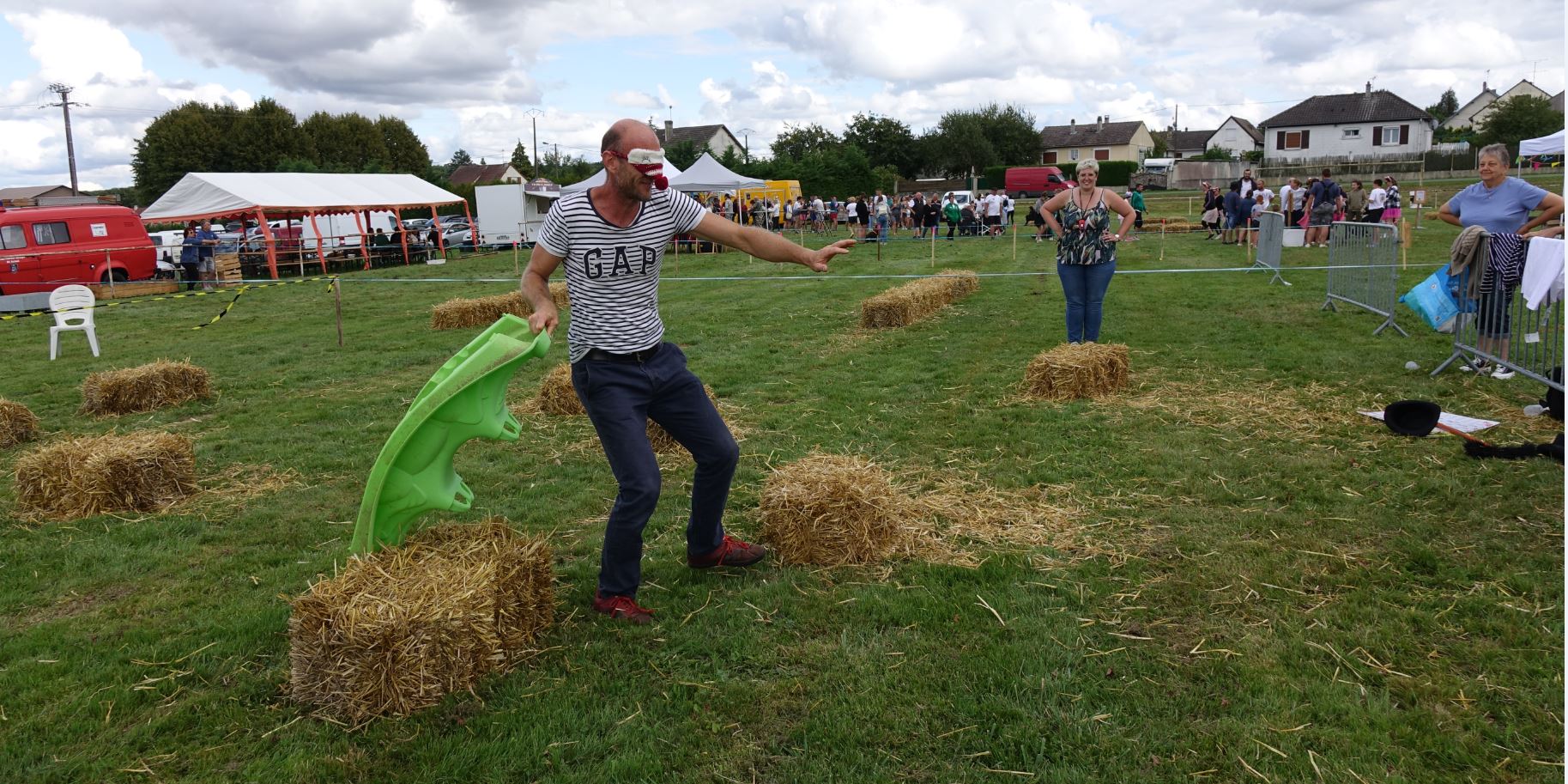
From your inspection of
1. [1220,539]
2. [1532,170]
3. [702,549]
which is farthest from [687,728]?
[1532,170]

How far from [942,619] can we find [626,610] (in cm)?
144

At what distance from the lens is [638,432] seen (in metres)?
4.21

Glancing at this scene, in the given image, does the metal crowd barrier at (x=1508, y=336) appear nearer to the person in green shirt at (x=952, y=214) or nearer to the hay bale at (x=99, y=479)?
the hay bale at (x=99, y=479)

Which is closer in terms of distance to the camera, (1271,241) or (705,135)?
(1271,241)

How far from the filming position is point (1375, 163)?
5775 cm

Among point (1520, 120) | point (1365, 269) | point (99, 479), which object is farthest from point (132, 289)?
point (1520, 120)

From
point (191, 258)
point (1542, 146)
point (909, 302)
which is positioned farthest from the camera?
point (191, 258)

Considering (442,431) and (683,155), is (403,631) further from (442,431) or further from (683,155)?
(683,155)

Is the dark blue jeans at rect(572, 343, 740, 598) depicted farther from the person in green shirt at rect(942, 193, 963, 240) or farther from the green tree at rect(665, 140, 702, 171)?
the green tree at rect(665, 140, 702, 171)

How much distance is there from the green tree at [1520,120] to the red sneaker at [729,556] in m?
72.6

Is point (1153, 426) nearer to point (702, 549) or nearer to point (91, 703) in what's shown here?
point (702, 549)

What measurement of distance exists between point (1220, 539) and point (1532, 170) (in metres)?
62.5

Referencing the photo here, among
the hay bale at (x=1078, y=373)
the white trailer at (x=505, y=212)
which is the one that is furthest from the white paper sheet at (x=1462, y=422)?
the white trailer at (x=505, y=212)

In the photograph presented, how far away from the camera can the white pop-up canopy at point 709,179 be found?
33.9m
